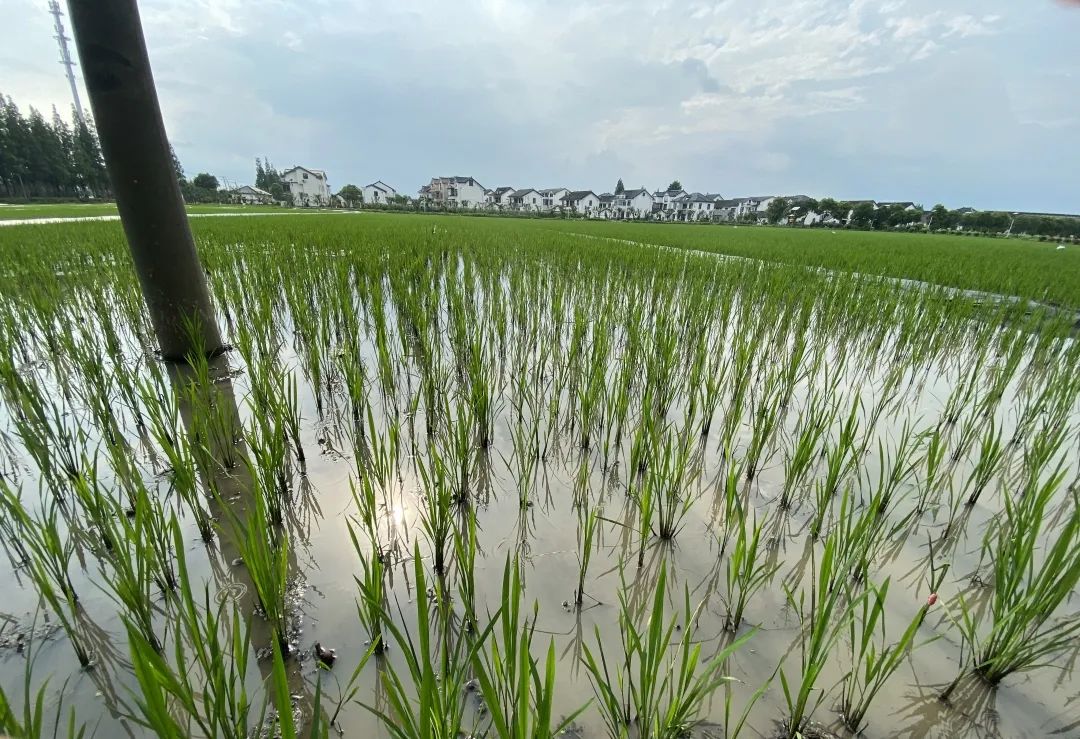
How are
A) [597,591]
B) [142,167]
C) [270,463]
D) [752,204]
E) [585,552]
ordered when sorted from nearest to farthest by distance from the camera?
[585,552] < [597,591] < [270,463] < [142,167] < [752,204]

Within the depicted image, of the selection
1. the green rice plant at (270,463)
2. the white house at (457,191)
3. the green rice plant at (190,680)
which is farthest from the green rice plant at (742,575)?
the white house at (457,191)

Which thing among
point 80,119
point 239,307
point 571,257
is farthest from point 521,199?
point 239,307

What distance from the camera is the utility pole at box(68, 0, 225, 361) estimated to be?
95.6 inches

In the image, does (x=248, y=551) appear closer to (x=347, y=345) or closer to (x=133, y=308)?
(x=347, y=345)

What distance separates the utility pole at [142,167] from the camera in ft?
7.97

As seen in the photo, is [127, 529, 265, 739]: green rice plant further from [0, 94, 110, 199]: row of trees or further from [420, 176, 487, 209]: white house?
[420, 176, 487, 209]: white house

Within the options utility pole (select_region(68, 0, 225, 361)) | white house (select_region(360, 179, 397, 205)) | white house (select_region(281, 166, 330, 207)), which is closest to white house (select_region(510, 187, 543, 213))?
white house (select_region(360, 179, 397, 205))

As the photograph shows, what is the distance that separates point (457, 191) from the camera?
61.2 meters

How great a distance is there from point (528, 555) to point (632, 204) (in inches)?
2577

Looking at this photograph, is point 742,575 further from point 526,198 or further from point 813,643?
point 526,198

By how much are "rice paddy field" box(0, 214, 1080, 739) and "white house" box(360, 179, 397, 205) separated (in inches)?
2555

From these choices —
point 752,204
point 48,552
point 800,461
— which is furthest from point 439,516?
point 752,204

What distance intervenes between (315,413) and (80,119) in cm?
6720

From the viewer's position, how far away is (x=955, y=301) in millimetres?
4219
